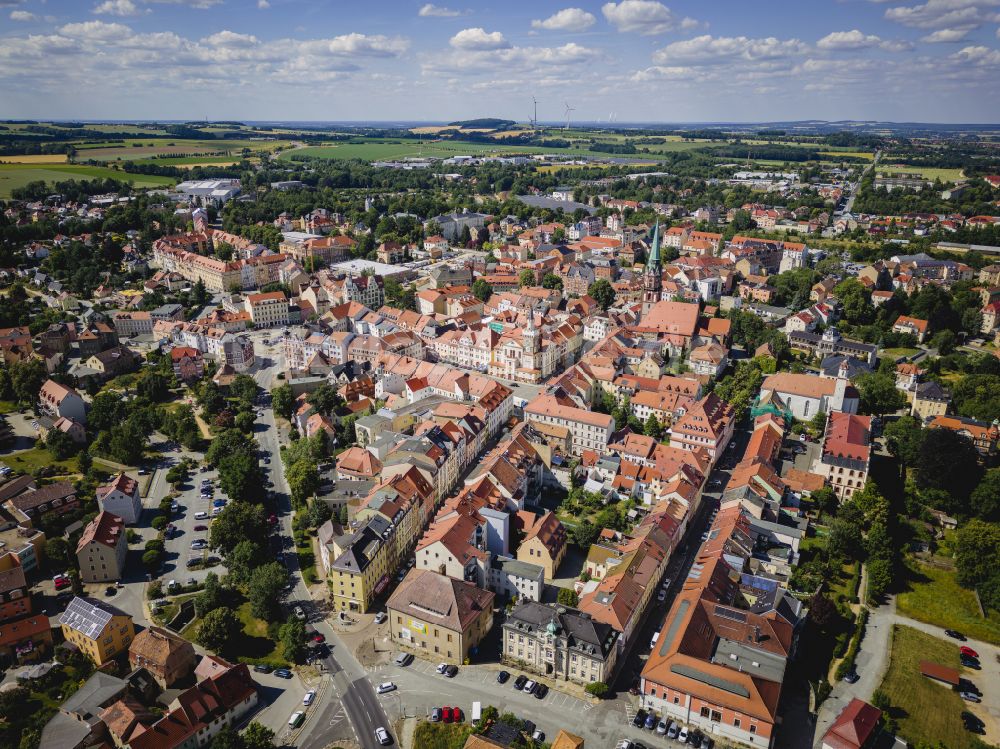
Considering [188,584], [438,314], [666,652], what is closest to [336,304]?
[438,314]

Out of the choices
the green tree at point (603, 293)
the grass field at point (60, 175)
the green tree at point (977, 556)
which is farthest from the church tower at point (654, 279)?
the grass field at point (60, 175)

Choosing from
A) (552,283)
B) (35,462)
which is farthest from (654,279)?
(35,462)

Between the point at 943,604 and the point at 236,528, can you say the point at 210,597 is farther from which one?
the point at 943,604

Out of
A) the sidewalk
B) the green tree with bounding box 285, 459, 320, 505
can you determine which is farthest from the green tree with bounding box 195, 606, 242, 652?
the sidewalk

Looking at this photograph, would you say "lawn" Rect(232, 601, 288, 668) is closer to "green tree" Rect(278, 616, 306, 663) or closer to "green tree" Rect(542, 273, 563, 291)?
"green tree" Rect(278, 616, 306, 663)

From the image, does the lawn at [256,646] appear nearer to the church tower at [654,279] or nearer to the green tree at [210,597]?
the green tree at [210,597]

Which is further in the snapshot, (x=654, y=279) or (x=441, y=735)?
(x=654, y=279)
